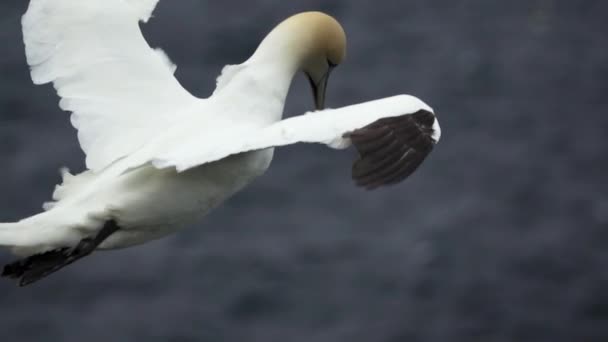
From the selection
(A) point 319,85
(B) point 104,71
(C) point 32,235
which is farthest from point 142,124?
(A) point 319,85

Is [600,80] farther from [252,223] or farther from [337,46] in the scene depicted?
[337,46]

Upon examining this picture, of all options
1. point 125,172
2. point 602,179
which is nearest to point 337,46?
point 125,172

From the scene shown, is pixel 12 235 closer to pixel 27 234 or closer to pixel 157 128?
Result: pixel 27 234

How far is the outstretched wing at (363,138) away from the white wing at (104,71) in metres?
1.06

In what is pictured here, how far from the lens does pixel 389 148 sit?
8922mm

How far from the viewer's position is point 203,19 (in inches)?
809

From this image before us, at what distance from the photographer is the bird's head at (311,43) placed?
10484 millimetres

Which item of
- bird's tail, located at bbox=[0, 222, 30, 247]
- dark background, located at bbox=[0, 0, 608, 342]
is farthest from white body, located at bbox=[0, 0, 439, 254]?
dark background, located at bbox=[0, 0, 608, 342]

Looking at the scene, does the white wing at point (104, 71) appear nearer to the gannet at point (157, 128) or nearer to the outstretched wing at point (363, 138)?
the gannet at point (157, 128)

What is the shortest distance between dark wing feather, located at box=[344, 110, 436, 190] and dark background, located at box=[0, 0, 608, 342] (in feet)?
27.5

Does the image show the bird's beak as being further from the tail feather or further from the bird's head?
the tail feather

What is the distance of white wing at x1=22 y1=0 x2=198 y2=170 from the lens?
10273 mm

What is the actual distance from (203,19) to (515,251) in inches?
178

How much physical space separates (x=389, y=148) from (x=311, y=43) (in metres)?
1.87
